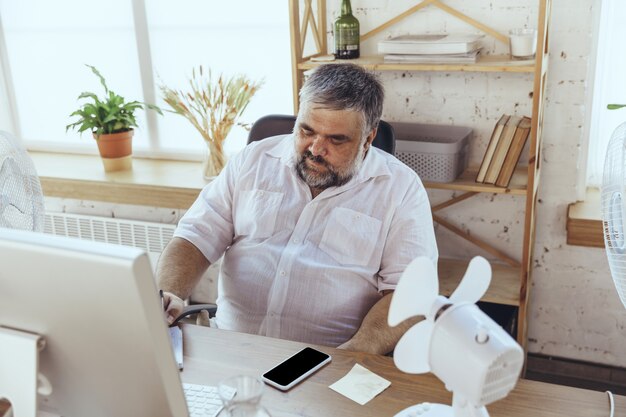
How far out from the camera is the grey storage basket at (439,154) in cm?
224

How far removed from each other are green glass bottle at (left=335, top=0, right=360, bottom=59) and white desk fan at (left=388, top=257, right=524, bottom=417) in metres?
1.40

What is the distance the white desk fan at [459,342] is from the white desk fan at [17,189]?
1157mm

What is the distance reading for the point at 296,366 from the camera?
140 centimetres

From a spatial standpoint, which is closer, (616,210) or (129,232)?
(616,210)

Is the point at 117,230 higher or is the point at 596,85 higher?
the point at 596,85

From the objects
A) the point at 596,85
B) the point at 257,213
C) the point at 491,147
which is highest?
the point at 596,85

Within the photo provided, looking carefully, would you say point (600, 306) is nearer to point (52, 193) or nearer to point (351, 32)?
point (351, 32)

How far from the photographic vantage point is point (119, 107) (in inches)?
114

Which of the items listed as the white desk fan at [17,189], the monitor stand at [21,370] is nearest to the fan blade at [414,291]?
the monitor stand at [21,370]

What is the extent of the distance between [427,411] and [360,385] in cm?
15

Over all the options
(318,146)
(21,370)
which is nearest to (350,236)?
(318,146)

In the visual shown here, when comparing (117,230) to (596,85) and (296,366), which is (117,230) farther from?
(596,85)

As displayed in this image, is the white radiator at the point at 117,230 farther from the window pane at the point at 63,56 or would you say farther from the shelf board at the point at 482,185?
the shelf board at the point at 482,185

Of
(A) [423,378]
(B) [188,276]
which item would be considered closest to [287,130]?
(B) [188,276]
